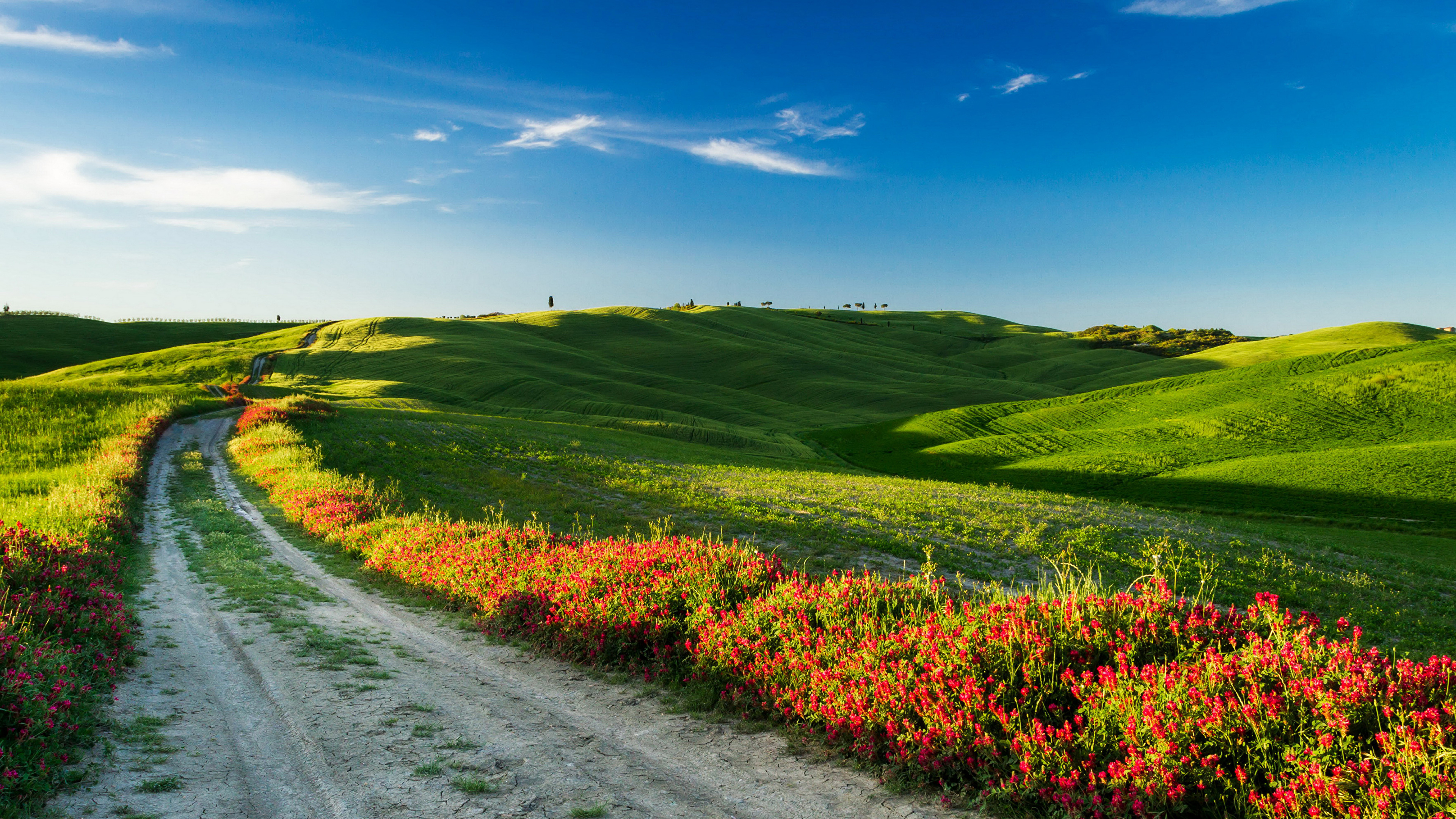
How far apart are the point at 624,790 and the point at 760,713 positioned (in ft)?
6.45

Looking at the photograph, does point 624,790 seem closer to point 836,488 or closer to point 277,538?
point 277,538

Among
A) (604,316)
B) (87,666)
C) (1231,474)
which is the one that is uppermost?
(604,316)

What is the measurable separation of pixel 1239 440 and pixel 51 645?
175ft

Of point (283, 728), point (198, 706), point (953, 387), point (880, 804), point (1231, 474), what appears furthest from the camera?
point (953, 387)

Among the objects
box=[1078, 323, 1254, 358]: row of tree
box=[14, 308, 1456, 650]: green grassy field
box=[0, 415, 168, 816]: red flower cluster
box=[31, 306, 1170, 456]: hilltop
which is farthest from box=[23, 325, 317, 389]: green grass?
box=[1078, 323, 1254, 358]: row of tree

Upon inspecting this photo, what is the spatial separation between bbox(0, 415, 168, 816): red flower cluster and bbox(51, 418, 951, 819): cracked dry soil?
320mm

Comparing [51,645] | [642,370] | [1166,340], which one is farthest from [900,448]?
[1166,340]

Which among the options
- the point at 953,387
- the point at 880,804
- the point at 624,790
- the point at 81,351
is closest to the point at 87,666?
the point at 624,790

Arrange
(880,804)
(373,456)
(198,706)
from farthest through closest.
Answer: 1. (373,456)
2. (198,706)
3. (880,804)

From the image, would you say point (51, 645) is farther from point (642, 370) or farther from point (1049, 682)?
point (642, 370)

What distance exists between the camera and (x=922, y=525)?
60.5 feet

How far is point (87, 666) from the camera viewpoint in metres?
7.52

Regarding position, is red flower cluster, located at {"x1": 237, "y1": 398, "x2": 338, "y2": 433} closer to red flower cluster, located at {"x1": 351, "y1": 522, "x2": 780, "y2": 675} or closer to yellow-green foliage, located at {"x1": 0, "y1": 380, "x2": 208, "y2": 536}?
yellow-green foliage, located at {"x1": 0, "y1": 380, "x2": 208, "y2": 536}

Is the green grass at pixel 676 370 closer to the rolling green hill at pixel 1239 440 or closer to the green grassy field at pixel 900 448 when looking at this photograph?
the green grassy field at pixel 900 448
